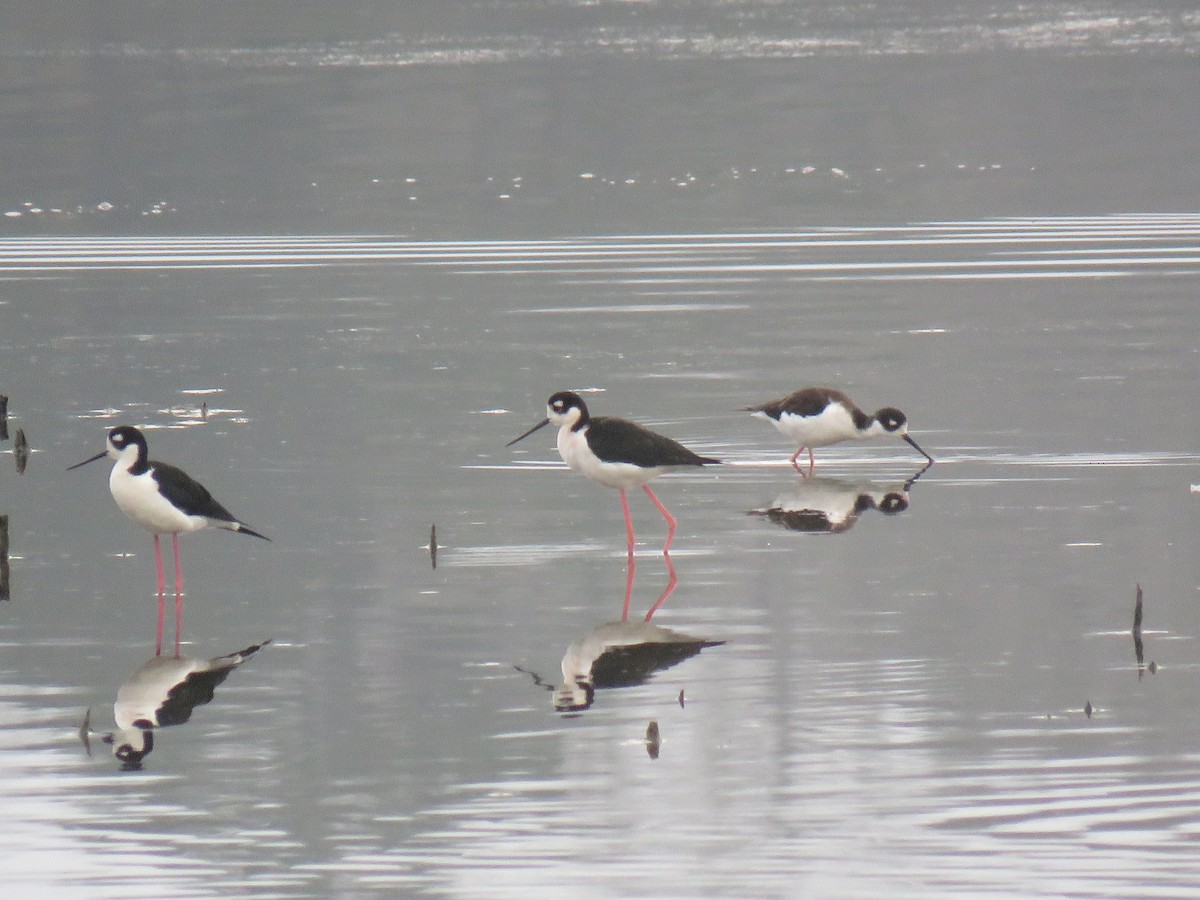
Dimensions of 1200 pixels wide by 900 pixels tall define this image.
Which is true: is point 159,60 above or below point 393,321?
above

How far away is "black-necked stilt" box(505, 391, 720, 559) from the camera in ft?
43.3

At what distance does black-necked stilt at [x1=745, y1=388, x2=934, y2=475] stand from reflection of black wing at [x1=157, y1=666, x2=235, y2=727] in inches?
247

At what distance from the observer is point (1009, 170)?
144ft

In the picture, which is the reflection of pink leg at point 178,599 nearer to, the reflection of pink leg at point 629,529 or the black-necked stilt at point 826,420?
the reflection of pink leg at point 629,529

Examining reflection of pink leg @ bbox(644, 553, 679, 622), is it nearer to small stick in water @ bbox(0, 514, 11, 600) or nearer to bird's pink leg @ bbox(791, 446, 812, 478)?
bird's pink leg @ bbox(791, 446, 812, 478)

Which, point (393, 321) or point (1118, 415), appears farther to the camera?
point (393, 321)

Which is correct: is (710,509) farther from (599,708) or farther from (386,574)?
(599,708)

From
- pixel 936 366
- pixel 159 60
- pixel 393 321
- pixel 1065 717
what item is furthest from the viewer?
pixel 159 60

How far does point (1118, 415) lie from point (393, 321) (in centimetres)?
900

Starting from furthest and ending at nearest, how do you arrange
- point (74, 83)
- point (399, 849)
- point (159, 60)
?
point (159, 60) < point (74, 83) < point (399, 849)

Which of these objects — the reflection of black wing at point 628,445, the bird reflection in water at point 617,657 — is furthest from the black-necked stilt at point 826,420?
the bird reflection in water at point 617,657

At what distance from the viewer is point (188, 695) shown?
395 inches

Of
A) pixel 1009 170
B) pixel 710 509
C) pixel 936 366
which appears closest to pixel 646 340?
pixel 936 366

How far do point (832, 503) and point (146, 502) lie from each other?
468cm
